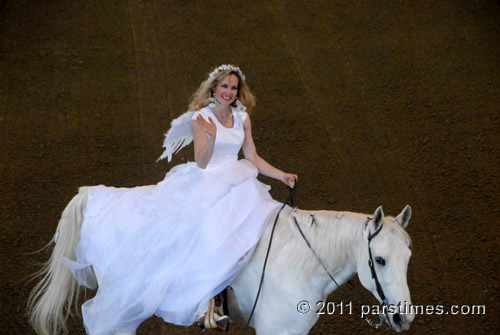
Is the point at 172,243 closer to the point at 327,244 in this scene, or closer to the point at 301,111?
the point at 327,244

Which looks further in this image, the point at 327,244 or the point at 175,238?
the point at 175,238

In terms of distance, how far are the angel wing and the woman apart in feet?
0.34

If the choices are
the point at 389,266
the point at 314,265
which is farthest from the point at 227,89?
the point at 389,266

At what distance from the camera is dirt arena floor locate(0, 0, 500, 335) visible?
540 centimetres

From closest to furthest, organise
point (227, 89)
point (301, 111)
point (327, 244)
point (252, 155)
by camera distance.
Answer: point (327, 244), point (227, 89), point (252, 155), point (301, 111)

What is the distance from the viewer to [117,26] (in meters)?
8.63

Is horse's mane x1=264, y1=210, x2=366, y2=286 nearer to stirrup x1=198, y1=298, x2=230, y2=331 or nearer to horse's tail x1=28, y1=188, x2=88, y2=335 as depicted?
stirrup x1=198, y1=298, x2=230, y2=331

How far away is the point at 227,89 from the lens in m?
3.61

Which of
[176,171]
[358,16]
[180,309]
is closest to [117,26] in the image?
[358,16]

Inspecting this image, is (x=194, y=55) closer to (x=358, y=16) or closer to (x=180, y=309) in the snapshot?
(x=358, y=16)

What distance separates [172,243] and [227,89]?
3.14 ft

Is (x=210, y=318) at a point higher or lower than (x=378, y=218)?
lower

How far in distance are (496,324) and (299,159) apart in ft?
8.55

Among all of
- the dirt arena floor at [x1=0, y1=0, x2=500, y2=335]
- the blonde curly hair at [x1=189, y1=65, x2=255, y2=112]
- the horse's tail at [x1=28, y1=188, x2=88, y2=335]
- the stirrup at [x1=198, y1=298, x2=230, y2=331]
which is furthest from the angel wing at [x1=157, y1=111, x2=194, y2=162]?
the dirt arena floor at [x1=0, y1=0, x2=500, y2=335]
